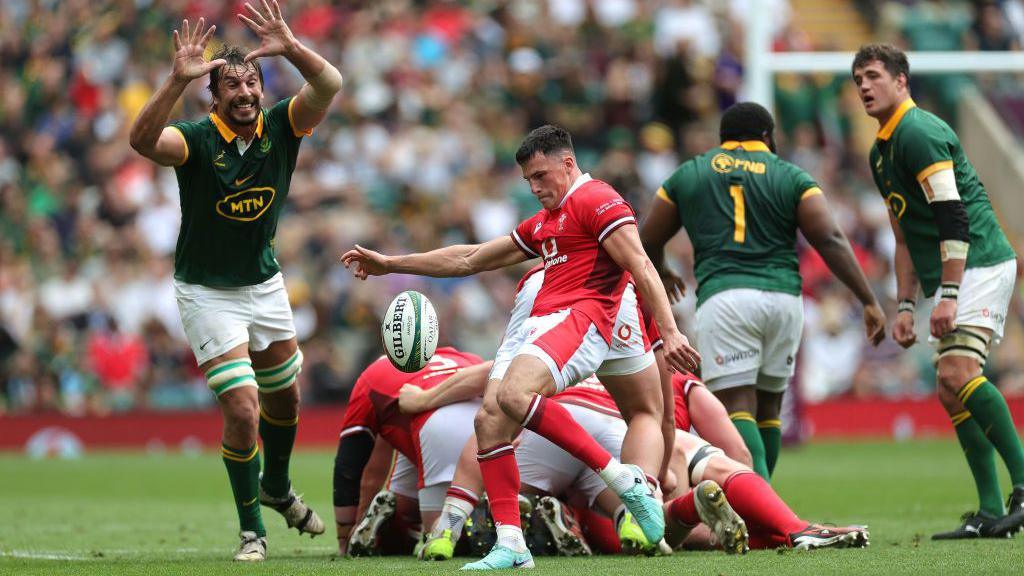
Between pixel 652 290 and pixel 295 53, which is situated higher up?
pixel 295 53

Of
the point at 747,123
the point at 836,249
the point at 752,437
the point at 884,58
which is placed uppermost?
the point at 884,58

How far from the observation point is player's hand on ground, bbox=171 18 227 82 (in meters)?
7.27

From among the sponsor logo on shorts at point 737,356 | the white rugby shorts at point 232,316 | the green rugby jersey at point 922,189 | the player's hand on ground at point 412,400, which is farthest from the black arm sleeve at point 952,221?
the white rugby shorts at point 232,316

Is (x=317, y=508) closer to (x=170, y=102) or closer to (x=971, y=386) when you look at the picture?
(x=170, y=102)

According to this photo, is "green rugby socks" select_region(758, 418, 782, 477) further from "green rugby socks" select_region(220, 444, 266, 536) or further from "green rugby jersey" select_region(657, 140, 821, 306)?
"green rugby socks" select_region(220, 444, 266, 536)

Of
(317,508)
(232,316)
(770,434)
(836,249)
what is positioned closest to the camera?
(232,316)

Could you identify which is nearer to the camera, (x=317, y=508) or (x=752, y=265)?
(x=752, y=265)

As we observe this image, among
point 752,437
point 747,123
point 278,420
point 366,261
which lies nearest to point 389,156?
point 747,123

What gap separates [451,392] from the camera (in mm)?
7789

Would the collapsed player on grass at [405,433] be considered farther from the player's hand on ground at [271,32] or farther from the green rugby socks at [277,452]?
the player's hand on ground at [271,32]

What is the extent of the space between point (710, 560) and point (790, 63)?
Result: 9218mm

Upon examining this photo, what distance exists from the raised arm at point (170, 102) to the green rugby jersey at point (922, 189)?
3.67 metres

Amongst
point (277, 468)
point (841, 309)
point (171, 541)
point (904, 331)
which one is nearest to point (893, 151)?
point (904, 331)

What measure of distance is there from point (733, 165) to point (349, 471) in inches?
114
